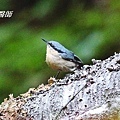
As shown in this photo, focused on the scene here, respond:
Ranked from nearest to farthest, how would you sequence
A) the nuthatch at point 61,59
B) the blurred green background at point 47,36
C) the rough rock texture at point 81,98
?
the rough rock texture at point 81,98 → the nuthatch at point 61,59 → the blurred green background at point 47,36

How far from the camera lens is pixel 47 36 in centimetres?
205

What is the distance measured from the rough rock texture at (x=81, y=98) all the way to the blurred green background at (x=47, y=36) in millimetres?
539

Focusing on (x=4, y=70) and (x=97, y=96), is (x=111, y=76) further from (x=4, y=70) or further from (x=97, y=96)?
(x=4, y=70)

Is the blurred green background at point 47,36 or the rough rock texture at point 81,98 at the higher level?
the blurred green background at point 47,36

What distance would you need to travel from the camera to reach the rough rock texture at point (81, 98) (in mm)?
1252

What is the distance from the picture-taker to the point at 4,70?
2080 mm

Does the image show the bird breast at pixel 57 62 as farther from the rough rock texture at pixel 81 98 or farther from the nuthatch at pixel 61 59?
the rough rock texture at pixel 81 98

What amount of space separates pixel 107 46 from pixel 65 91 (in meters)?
0.64

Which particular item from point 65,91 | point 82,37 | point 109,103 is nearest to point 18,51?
point 82,37

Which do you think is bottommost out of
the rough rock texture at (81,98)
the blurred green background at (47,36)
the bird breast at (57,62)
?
the rough rock texture at (81,98)

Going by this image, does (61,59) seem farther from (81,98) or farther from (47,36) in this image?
(81,98)

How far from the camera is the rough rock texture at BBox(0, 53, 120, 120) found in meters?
1.25

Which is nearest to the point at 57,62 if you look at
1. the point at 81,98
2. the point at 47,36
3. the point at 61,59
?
the point at 61,59

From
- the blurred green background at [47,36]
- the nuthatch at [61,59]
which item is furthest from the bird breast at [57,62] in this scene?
the blurred green background at [47,36]
